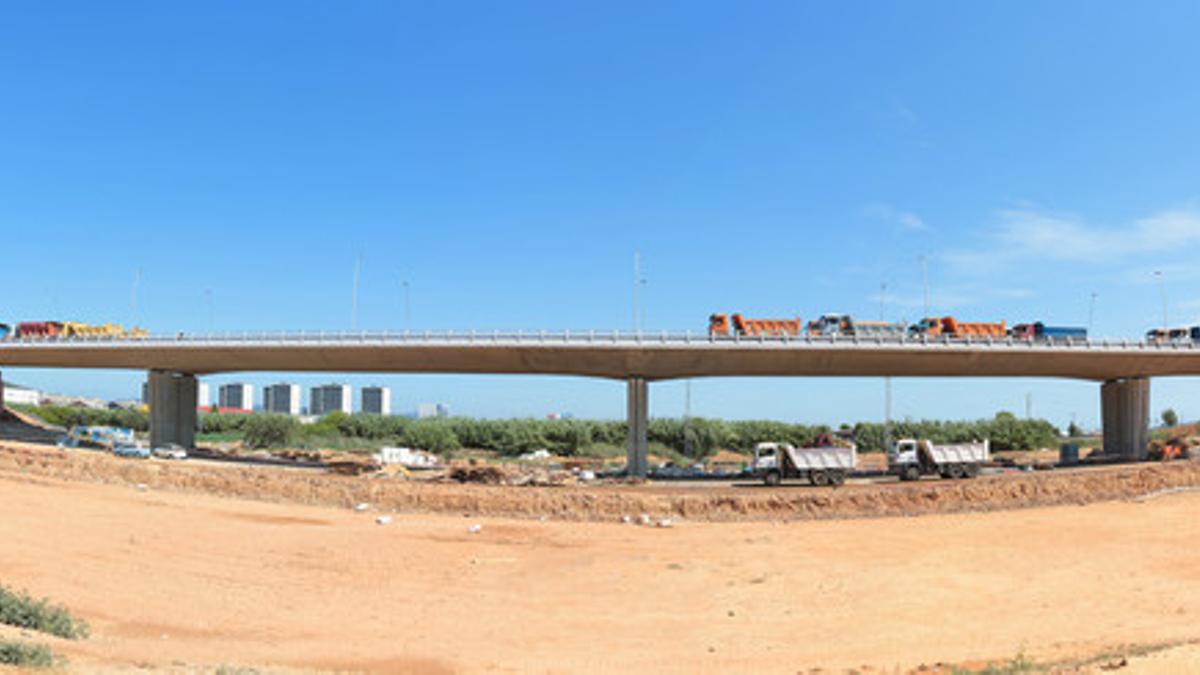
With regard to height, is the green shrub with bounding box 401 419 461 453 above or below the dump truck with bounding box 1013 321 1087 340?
below

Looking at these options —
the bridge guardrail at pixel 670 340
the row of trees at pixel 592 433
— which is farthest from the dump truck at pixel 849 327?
the row of trees at pixel 592 433

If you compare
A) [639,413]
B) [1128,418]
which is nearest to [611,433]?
[639,413]

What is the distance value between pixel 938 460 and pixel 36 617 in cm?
4860

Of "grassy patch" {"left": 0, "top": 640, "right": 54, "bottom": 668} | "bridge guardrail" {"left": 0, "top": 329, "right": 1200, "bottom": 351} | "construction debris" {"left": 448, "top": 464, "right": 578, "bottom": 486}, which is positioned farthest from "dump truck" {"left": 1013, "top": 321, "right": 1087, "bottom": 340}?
"grassy patch" {"left": 0, "top": 640, "right": 54, "bottom": 668}

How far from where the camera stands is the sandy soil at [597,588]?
17.1 metres

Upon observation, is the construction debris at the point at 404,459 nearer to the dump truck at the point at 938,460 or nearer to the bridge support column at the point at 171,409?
the bridge support column at the point at 171,409

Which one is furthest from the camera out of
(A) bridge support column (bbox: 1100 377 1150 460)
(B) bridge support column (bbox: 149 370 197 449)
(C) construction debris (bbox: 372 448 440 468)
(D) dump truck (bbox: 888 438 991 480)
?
(B) bridge support column (bbox: 149 370 197 449)

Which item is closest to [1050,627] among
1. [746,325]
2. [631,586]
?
[631,586]

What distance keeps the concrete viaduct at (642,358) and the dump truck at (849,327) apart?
818 mm

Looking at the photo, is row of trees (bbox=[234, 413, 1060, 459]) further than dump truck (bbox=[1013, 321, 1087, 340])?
Yes

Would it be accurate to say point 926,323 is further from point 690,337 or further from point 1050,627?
point 1050,627

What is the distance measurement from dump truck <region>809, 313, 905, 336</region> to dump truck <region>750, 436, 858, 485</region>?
1119cm

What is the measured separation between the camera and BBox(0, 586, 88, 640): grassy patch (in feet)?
51.4

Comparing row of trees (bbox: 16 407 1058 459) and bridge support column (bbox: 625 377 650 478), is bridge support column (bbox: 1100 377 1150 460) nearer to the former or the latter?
row of trees (bbox: 16 407 1058 459)
